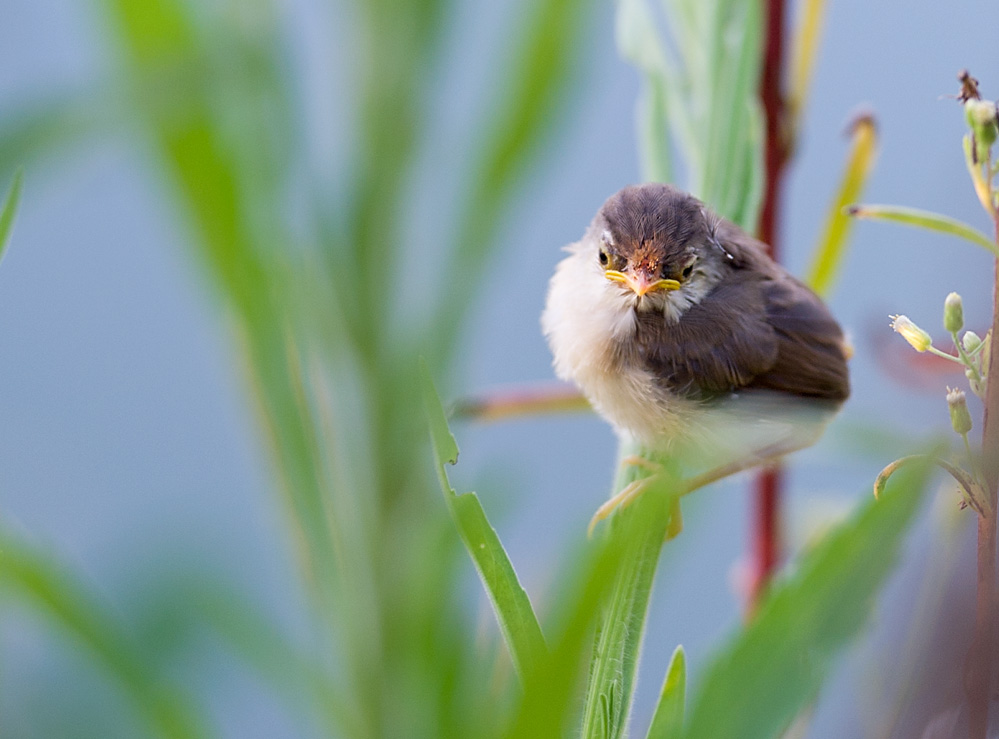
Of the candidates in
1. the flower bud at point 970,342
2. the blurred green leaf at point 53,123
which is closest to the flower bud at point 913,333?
the flower bud at point 970,342

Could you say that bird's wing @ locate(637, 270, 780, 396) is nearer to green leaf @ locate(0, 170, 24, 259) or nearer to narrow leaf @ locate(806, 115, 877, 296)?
narrow leaf @ locate(806, 115, 877, 296)

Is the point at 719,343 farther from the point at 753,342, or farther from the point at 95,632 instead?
the point at 95,632

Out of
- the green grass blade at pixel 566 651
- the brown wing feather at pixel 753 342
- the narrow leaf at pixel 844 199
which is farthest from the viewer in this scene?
the brown wing feather at pixel 753 342

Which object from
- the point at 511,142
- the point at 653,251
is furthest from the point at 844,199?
the point at 511,142

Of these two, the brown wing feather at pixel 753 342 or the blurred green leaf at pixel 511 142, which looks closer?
the blurred green leaf at pixel 511 142

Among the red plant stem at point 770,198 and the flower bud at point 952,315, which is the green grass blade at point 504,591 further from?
the red plant stem at point 770,198

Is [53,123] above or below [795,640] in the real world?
above
